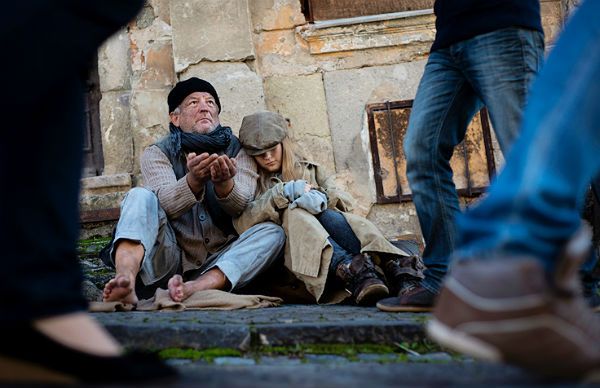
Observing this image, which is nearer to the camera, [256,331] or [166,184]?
[256,331]

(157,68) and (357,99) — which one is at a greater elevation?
(157,68)

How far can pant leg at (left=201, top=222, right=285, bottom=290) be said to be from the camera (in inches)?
142

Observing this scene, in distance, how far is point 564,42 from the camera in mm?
1324

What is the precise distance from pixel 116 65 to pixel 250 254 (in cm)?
256

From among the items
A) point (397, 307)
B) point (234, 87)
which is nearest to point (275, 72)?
point (234, 87)

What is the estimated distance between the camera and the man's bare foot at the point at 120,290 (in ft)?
10.5

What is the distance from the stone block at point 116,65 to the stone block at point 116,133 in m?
0.07

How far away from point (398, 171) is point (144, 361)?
4.15 m

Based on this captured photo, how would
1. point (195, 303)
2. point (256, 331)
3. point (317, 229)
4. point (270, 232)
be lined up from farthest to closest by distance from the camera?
1. point (270, 232)
2. point (317, 229)
3. point (195, 303)
4. point (256, 331)

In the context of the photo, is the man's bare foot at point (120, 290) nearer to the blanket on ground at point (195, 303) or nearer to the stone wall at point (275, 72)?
the blanket on ground at point (195, 303)

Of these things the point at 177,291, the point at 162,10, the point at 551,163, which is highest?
the point at 162,10

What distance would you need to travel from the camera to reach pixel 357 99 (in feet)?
17.7

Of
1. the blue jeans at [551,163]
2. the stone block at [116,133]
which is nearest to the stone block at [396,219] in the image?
the stone block at [116,133]

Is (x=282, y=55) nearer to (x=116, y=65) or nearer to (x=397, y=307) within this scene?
(x=116, y=65)
